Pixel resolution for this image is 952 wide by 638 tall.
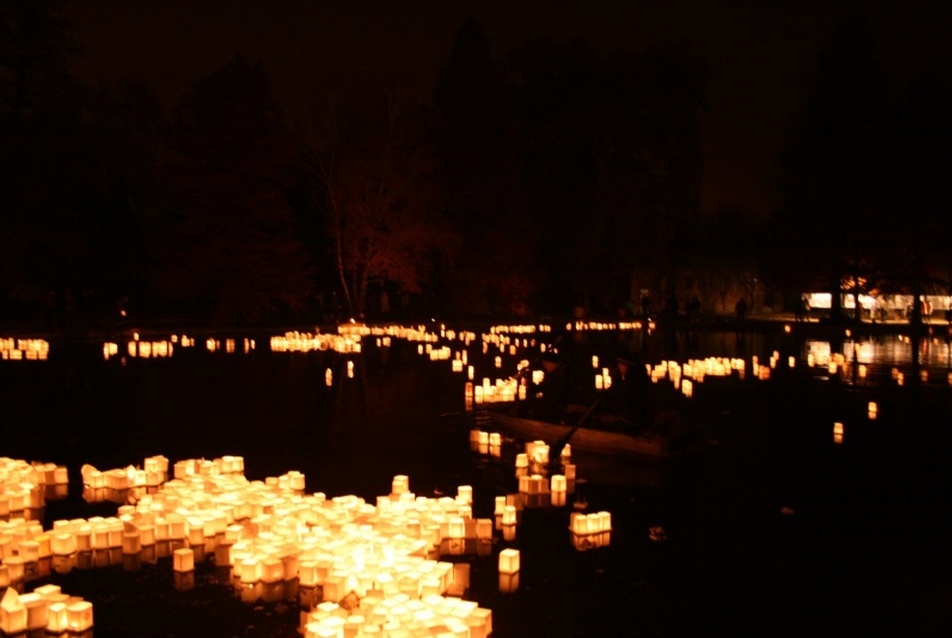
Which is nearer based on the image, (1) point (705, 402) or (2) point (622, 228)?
(1) point (705, 402)

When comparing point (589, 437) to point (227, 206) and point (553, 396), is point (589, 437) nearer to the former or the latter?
point (553, 396)

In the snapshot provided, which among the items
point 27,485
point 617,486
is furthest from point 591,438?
point 27,485

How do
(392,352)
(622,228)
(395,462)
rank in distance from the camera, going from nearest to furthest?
(395,462) < (392,352) < (622,228)

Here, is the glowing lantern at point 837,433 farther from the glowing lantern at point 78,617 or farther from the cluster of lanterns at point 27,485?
the glowing lantern at point 78,617

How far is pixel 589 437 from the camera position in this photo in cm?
1011

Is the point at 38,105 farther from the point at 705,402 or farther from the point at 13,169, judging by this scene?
the point at 705,402

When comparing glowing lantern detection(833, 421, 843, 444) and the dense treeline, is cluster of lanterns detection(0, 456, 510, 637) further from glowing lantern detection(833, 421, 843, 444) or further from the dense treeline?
the dense treeline

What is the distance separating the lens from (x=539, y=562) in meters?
6.58

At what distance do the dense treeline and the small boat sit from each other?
23043mm

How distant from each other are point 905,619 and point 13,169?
3195 cm

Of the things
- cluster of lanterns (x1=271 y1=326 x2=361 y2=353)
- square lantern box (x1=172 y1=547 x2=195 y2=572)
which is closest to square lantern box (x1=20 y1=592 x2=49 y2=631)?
square lantern box (x1=172 y1=547 x2=195 y2=572)

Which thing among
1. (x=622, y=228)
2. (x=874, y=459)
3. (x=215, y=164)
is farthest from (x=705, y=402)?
(x=622, y=228)

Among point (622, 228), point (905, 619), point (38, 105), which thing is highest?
point (38, 105)

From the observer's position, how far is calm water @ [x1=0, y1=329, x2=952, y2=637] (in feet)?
18.7
